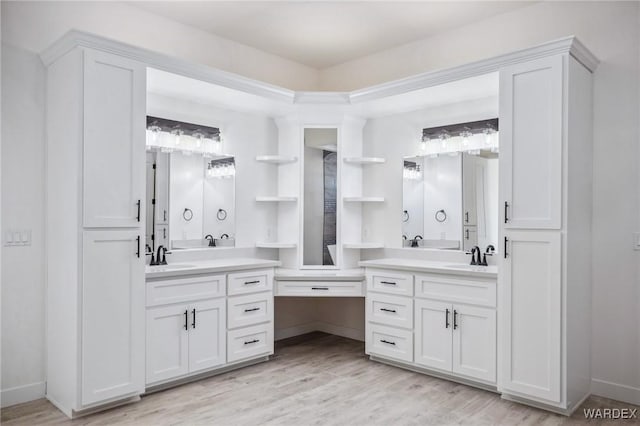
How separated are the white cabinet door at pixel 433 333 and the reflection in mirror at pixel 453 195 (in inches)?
27.9

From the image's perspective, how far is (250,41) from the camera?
4.37 m

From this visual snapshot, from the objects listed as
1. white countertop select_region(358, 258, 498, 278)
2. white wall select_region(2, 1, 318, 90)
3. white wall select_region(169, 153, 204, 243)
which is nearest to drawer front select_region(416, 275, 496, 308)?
white countertop select_region(358, 258, 498, 278)

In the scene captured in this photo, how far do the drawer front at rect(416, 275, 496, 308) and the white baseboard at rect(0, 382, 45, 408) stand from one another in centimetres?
281

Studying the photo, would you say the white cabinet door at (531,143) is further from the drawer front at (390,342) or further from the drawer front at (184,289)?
the drawer front at (184,289)

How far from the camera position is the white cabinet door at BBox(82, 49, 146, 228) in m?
2.84

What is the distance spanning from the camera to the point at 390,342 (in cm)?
384

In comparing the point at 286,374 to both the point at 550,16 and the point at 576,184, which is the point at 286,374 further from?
the point at 550,16

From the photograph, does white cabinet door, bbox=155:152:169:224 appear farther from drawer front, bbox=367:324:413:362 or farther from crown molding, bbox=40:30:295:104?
drawer front, bbox=367:324:413:362

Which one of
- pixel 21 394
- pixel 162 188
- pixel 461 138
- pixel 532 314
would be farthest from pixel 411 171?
pixel 21 394

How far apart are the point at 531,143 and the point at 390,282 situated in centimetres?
155

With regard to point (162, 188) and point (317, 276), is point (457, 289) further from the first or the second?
point (162, 188)

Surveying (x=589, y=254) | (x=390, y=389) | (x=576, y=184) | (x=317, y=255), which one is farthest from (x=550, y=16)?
(x=390, y=389)

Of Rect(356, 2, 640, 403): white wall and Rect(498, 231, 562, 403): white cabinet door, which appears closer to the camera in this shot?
Rect(498, 231, 562, 403): white cabinet door

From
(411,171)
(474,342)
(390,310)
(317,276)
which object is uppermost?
(411,171)
